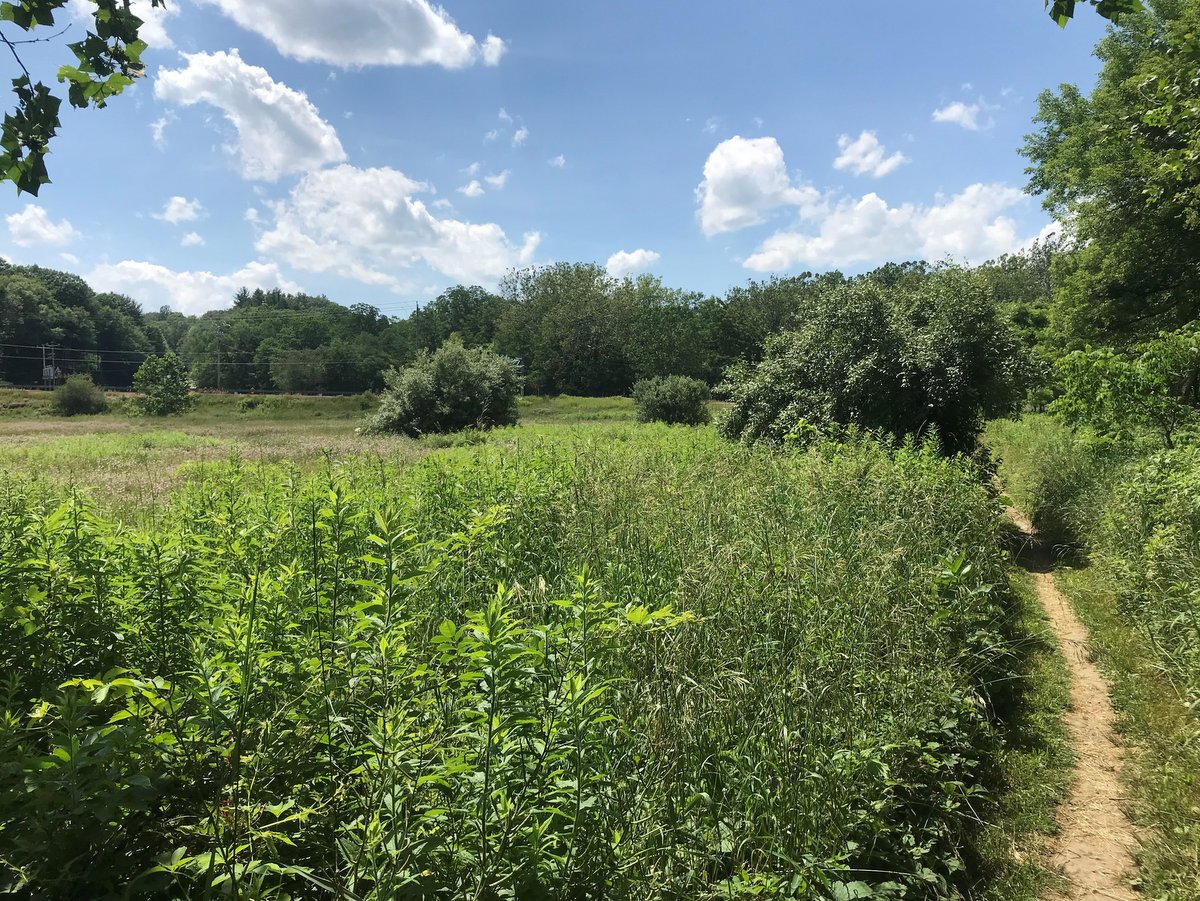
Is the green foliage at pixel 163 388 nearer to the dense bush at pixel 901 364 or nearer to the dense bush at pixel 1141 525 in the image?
the dense bush at pixel 901 364

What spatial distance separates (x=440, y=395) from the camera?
30.8 meters

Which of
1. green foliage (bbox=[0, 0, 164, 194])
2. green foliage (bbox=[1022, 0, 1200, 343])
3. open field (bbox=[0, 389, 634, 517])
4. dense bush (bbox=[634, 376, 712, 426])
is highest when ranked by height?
green foliage (bbox=[1022, 0, 1200, 343])

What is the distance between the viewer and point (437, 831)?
203 centimetres

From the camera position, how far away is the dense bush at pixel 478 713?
1.95 m

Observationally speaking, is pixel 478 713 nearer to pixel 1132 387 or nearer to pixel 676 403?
pixel 1132 387

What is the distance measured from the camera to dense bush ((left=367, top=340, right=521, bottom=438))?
1188 inches

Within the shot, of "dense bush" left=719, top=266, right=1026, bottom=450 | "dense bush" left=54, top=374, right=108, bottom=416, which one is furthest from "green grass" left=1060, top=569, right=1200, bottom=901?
"dense bush" left=54, top=374, right=108, bottom=416

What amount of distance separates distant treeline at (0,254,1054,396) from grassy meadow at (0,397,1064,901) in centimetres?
5215

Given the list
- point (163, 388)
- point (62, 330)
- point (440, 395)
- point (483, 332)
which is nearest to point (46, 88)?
point (440, 395)

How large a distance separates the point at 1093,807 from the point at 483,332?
94.0m

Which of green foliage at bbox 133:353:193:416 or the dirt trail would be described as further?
green foliage at bbox 133:353:193:416

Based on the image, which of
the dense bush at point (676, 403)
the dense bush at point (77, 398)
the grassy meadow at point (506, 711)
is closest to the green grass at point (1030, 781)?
the grassy meadow at point (506, 711)

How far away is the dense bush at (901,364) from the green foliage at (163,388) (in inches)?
2195

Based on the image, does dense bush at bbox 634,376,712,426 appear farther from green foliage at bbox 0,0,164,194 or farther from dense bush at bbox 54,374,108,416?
dense bush at bbox 54,374,108,416
